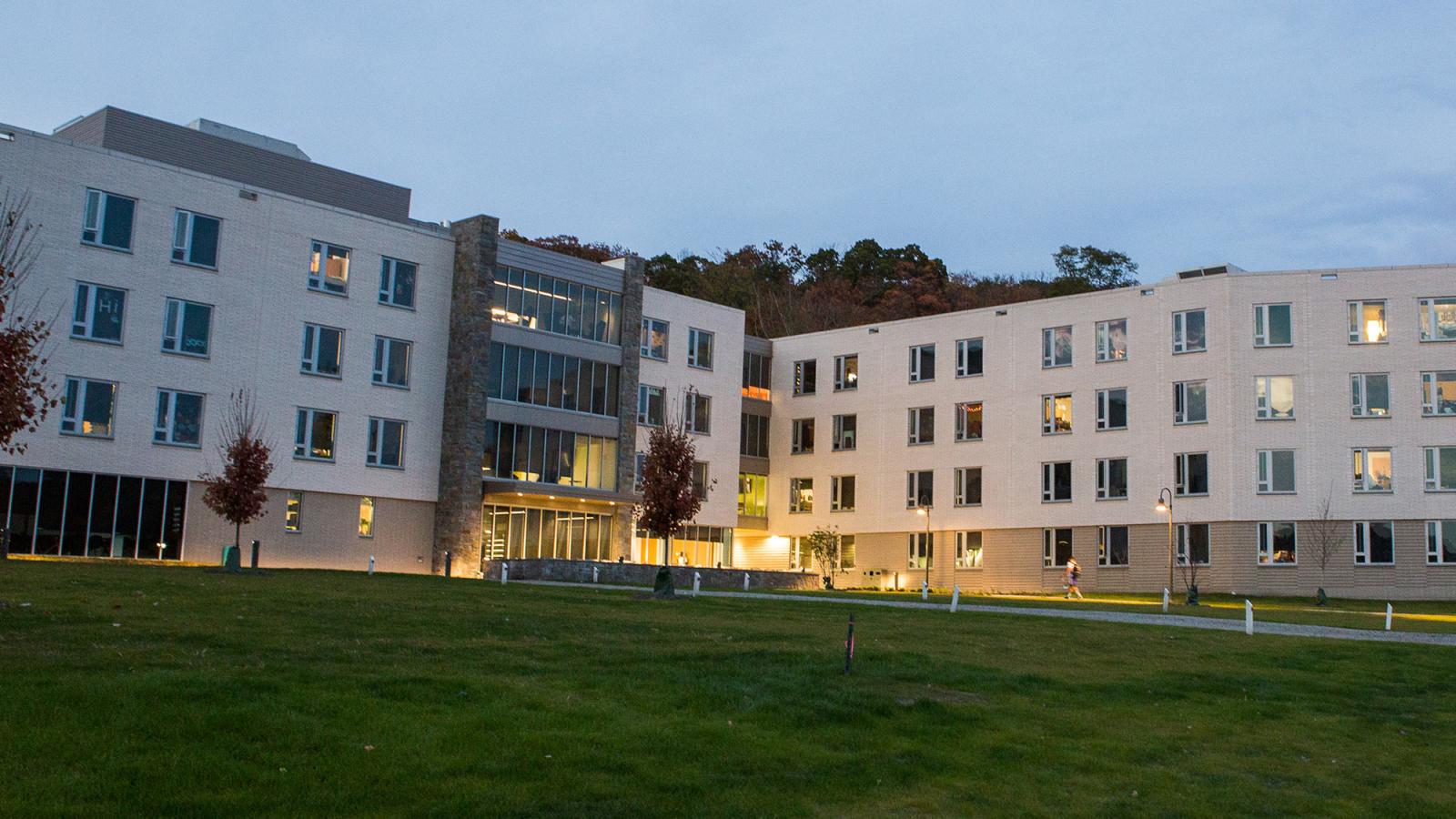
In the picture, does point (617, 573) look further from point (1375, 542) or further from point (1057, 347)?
point (1375, 542)

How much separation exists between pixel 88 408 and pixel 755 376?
3227 cm

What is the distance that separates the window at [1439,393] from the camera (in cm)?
4988

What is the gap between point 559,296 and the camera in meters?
53.7

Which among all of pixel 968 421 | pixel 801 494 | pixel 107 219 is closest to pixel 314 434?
pixel 107 219

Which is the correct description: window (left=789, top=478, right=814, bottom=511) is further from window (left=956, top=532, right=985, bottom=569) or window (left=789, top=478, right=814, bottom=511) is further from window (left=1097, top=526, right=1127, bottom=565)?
window (left=1097, top=526, right=1127, bottom=565)

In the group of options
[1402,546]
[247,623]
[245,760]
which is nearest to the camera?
[245,760]

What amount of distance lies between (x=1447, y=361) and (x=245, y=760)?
164ft

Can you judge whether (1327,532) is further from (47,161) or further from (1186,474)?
(47,161)

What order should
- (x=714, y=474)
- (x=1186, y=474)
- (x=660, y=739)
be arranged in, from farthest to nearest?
1. (x=714, y=474)
2. (x=1186, y=474)
3. (x=660, y=739)

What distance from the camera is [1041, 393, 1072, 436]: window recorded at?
56.4 metres

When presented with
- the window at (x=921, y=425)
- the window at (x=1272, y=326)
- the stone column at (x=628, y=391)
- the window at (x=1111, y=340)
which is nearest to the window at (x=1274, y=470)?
the window at (x=1272, y=326)

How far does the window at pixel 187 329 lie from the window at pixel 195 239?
1396mm

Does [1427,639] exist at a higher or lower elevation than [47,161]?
lower

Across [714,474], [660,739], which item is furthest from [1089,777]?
[714,474]
